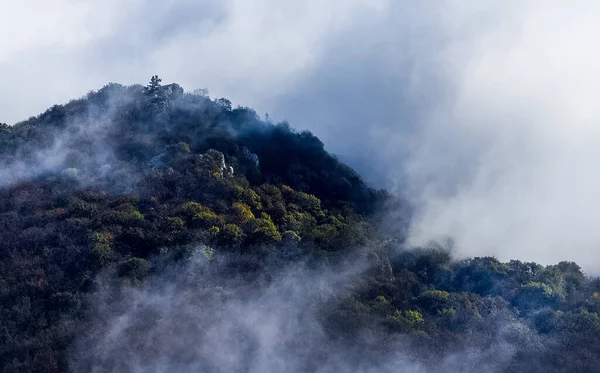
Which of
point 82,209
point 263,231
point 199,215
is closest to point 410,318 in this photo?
point 263,231

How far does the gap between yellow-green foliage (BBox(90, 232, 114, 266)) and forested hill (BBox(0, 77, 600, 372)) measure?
11 centimetres

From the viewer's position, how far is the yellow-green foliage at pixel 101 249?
4022 centimetres

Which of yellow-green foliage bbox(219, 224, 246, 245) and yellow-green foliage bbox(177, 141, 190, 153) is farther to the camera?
yellow-green foliage bbox(177, 141, 190, 153)

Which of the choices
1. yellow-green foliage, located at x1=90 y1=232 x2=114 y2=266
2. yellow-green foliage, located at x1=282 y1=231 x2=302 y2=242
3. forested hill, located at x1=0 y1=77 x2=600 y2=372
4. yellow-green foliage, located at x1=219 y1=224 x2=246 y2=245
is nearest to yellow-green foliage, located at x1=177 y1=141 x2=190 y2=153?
forested hill, located at x1=0 y1=77 x2=600 y2=372

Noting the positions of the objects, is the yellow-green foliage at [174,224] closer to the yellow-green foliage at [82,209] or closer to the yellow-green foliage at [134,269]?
the yellow-green foliage at [134,269]

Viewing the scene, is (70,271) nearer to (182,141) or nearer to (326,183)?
(182,141)

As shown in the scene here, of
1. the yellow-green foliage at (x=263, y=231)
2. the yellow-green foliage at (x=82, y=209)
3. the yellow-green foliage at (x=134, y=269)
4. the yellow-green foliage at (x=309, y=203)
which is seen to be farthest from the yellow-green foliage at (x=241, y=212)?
the yellow-green foliage at (x=82, y=209)

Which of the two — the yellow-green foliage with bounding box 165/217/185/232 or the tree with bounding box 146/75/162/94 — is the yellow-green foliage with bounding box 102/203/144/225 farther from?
the tree with bounding box 146/75/162/94

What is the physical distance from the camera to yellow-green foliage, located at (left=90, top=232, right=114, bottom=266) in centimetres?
4022

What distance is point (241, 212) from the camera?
48.6m

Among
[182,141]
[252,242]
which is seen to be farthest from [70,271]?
[182,141]

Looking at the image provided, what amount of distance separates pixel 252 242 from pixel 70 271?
12.3 meters

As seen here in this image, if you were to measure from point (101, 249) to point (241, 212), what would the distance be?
11519 millimetres

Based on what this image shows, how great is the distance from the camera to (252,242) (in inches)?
1783
